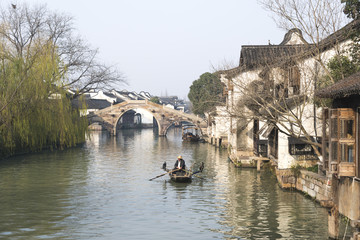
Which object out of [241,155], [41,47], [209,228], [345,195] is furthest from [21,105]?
[345,195]

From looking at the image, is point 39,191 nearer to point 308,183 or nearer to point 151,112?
point 308,183

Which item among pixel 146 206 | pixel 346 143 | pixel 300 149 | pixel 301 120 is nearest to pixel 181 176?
pixel 146 206

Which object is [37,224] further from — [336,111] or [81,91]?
[81,91]

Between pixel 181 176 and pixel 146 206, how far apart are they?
547 centimetres

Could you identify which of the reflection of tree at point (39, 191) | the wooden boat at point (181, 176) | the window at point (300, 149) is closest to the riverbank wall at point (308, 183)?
the window at point (300, 149)

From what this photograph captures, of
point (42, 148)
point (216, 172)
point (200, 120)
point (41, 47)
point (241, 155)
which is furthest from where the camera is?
point (200, 120)

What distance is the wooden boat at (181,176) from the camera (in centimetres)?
2445

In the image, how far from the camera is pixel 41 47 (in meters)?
38.0

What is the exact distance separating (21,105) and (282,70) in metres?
20.4

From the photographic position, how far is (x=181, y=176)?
80.2 ft

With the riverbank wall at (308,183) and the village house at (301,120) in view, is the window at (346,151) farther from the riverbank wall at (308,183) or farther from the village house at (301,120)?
the riverbank wall at (308,183)

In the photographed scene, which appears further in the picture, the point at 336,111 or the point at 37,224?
the point at 37,224

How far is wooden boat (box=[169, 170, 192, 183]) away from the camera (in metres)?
24.5

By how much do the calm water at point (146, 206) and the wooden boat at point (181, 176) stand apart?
40 cm
